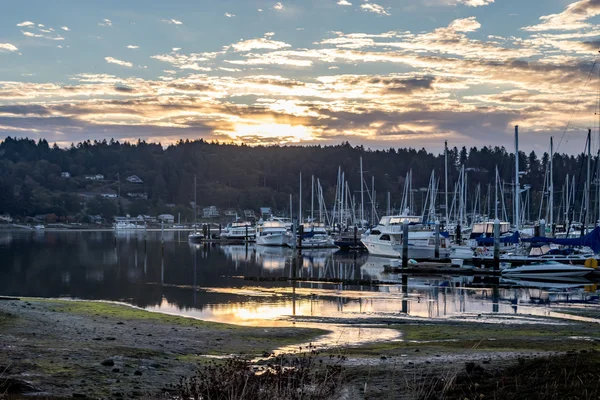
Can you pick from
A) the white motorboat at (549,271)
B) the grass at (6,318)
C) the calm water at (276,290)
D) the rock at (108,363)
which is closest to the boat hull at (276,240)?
the calm water at (276,290)

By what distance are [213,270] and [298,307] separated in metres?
31.6

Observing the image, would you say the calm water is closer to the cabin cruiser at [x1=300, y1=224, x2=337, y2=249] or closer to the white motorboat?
the white motorboat

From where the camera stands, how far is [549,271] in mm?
58625

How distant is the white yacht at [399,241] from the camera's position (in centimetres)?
7706

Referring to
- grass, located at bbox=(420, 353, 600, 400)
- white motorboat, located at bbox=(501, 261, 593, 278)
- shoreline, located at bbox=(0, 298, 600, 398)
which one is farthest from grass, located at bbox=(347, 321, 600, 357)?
white motorboat, located at bbox=(501, 261, 593, 278)

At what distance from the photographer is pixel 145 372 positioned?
18.1m

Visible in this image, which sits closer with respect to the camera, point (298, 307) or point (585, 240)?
point (298, 307)

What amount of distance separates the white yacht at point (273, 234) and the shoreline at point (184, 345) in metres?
78.9

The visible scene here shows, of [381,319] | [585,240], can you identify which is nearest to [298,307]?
[381,319]

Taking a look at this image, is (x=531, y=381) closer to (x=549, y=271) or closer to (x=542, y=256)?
(x=549, y=271)

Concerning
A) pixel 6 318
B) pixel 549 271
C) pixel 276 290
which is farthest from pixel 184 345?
pixel 549 271

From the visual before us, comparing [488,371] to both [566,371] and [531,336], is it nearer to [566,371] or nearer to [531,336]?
[566,371]

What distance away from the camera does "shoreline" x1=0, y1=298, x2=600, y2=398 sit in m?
16.9

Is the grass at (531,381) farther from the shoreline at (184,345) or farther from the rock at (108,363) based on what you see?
the rock at (108,363)
